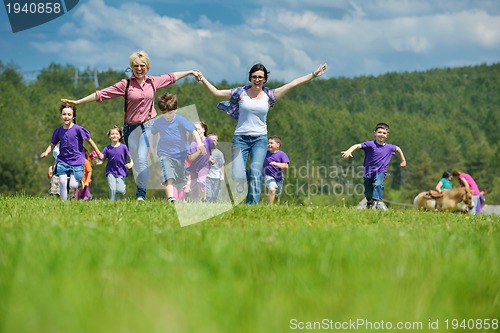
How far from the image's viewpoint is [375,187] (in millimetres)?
15273

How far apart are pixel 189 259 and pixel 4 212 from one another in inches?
181

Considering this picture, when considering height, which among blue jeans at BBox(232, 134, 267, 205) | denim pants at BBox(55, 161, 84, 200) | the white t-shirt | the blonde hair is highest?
the blonde hair

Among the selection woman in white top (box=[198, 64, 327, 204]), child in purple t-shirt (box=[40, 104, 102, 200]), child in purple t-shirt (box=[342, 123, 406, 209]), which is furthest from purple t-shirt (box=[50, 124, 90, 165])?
child in purple t-shirt (box=[342, 123, 406, 209])

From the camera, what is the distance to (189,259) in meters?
3.90

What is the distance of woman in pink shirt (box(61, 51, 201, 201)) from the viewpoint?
37.8 feet

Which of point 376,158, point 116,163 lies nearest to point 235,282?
point 376,158

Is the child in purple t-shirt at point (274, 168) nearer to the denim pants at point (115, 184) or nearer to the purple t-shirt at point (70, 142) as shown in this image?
the denim pants at point (115, 184)

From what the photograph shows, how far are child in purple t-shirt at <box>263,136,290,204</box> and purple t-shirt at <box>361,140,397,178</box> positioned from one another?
8.00 ft

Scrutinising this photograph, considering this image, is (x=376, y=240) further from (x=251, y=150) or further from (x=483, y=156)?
(x=483, y=156)

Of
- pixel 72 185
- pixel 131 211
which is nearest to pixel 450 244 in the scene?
pixel 131 211

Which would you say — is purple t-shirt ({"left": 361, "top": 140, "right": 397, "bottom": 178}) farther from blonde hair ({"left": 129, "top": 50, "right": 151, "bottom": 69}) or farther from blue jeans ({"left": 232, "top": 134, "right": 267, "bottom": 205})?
blonde hair ({"left": 129, "top": 50, "right": 151, "bottom": 69})

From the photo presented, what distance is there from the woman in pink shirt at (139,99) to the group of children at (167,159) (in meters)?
0.23

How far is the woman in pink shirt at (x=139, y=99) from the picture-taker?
11516 millimetres

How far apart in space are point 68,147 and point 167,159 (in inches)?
130
